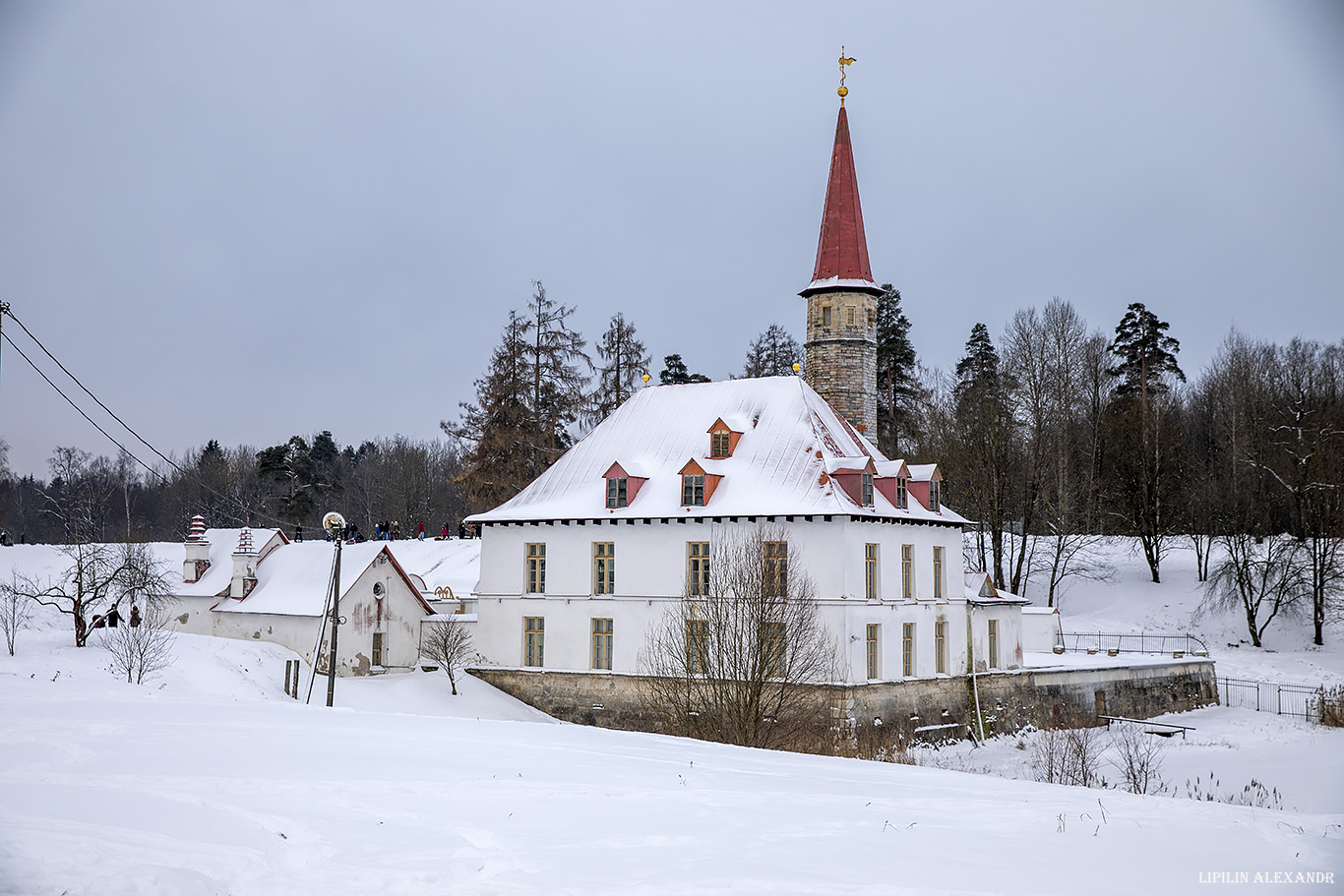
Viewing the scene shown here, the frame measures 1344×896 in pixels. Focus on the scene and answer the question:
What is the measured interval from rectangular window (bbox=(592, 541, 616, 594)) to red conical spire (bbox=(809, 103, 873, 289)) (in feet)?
42.1

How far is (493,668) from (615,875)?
28.3m

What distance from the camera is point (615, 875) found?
8.38 meters

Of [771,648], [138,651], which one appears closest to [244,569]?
[138,651]

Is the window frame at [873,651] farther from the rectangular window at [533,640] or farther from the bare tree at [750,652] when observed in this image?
the rectangular window at [533,640]

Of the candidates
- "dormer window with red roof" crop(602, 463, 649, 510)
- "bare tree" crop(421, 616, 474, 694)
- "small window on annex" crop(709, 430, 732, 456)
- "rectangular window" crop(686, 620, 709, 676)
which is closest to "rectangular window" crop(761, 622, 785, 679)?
"rectangular window" crop(686, 620, 709, 676)

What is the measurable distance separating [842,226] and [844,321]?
3.65 metres

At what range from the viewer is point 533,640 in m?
35.7

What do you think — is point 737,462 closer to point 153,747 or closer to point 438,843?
point 153,747

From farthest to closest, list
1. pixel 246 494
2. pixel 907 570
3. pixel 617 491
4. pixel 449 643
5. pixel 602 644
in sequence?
pixel 246 494 < pixel 449 643 < pixel 617 491 < pixel 602 644 < pixel 907 570

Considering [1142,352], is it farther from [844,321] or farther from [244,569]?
[244,569]

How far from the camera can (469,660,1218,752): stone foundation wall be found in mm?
30797

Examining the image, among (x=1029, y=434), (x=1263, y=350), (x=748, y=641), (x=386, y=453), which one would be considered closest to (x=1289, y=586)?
(x=1029, y=434)

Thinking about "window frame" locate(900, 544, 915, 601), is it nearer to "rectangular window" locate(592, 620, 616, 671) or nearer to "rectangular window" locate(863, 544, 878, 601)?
"rectangular window" locate(863, 544, 878, 601)

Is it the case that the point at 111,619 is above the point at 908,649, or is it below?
above
